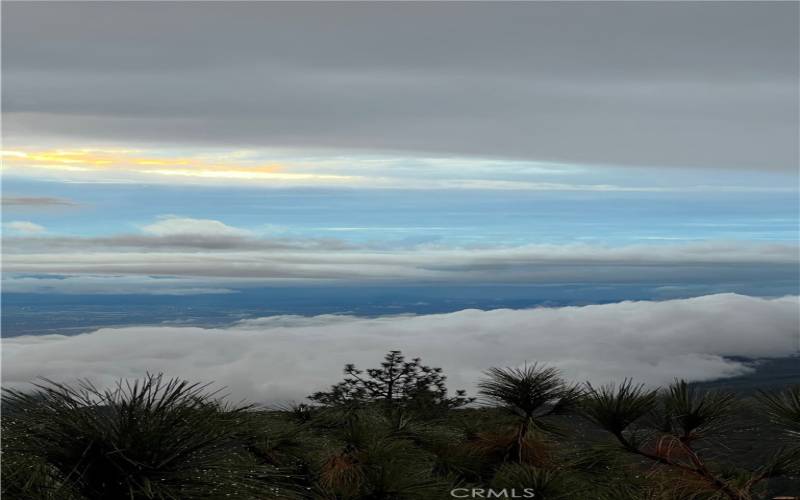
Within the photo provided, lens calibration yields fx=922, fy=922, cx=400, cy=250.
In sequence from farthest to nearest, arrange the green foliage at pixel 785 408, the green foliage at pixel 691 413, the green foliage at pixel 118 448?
Answer: the green foliage at pixel 691 413 → the green foliage at pixel 785 408 → the green foliage at pixel 118 448

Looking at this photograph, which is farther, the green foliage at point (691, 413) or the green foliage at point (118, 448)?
the green foliage at point (691, 413)

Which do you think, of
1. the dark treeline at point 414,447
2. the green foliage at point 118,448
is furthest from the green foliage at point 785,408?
the green foliage at point 118,448

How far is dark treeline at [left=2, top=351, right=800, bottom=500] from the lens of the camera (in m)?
7.87

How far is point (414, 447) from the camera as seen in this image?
1645 centimetres

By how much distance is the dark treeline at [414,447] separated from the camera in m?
7.87

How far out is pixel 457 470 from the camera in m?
16.1

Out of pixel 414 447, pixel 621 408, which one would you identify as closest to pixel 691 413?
pixel 621 408

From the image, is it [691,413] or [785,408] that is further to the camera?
[691,413]

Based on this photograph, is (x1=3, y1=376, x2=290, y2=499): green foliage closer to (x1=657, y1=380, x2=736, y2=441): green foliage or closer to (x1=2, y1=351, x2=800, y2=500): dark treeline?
(x1=2, y1=351, x2=800, y2=500): dark treeline

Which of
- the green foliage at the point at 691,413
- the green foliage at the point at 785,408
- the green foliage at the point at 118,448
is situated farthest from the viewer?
the green foliage at the point at 691,413

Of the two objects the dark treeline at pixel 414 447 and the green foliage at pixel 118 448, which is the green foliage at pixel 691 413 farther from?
the green foliage at pixel 118 448

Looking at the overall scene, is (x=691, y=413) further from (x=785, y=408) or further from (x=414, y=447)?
(x=414, y=447)

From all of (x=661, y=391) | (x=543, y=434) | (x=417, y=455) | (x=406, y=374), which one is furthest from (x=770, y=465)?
(x=406, y=374)

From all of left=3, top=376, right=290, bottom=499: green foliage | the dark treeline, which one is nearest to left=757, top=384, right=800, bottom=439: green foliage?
the dark treeline
